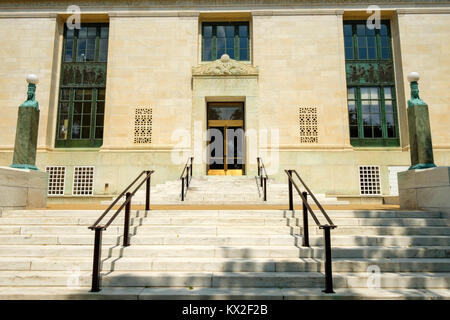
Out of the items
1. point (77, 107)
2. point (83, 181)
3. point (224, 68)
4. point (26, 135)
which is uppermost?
point (224, 68)

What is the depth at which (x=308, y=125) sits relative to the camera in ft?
59.4

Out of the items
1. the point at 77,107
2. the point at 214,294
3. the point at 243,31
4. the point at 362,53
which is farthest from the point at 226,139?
the point at 214,294

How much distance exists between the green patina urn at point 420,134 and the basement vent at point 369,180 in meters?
8.45

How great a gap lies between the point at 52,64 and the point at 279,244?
18058 millimetres

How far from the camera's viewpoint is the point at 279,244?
6531mm

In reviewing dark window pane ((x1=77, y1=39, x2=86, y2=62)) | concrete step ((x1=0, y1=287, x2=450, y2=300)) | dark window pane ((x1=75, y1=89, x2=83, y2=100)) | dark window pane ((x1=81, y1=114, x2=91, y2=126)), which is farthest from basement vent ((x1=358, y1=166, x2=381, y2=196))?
dark window pane ((x1=77, y1=39, x2=86, y2=62))

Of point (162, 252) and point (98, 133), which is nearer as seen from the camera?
point (162, 252)

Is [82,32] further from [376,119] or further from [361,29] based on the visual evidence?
[376,119]

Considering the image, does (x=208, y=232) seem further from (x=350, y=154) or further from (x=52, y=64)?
(x=52, y=64)

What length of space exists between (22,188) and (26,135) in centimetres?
182

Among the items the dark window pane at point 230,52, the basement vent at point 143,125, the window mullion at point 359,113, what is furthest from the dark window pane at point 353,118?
the basement vent at point 143,125

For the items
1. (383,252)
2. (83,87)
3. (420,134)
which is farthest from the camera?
(83,87)

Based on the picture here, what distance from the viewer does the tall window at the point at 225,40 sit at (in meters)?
19.5

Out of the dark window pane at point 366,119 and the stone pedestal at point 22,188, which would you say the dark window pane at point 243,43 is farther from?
the stone pedestal at point 22,188
